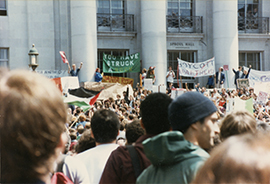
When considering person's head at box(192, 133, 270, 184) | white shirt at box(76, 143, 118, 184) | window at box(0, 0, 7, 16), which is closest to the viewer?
person's head at box(192, 133, 270, 184)

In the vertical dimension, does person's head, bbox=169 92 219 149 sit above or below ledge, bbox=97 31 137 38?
below

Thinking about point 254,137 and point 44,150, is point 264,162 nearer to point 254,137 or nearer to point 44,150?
point 254,137

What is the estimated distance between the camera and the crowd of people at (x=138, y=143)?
1.34 meters

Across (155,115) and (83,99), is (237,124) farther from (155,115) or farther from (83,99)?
(83,99)

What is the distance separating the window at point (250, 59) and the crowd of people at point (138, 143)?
26222 mm

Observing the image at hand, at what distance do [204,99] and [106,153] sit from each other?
167 cm

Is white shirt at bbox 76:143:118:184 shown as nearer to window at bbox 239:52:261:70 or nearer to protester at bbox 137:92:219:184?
protester at bbox 137:92:219:184

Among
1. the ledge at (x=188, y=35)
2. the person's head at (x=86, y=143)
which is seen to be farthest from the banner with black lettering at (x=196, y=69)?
the person's head at (x=86, y=143)

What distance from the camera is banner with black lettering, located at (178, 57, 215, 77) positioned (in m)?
23.9

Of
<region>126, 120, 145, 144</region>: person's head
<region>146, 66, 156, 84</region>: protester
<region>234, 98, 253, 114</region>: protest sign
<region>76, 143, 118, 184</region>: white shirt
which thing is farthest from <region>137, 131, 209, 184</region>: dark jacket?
<region>146, 66, 156, 84</region>: protester

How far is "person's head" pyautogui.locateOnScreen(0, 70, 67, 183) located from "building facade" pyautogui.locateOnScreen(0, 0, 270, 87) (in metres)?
21.3

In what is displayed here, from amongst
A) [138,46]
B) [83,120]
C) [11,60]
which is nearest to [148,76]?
[138,46]

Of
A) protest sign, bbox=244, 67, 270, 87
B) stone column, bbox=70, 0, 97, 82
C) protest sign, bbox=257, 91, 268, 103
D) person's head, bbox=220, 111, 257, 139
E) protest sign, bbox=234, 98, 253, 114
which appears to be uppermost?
stone column, bbox=70, 0, 97, 82

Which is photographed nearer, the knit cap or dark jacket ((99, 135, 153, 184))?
the knit cap
